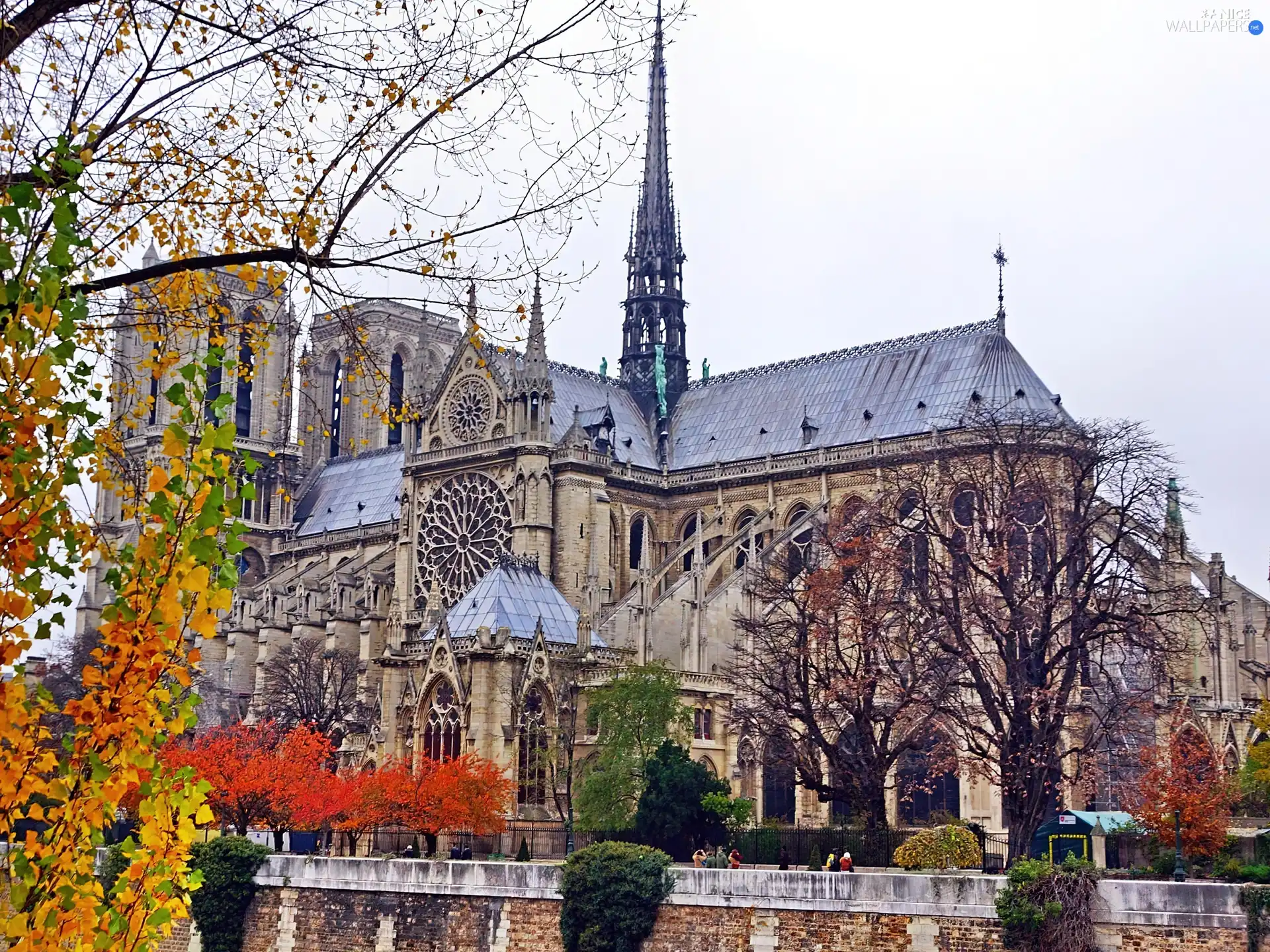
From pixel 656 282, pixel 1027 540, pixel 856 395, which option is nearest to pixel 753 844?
pixel 1027 540

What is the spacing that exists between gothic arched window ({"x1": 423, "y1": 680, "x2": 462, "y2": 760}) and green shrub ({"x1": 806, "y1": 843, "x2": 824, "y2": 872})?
43.5ft

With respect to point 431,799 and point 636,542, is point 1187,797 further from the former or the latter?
point 636,542

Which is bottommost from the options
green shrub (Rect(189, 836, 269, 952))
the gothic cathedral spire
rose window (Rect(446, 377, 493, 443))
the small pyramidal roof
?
green shrub (Rect(189, 836, 269, 952))

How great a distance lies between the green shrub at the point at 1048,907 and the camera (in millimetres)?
26203

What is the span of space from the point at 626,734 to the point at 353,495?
46.8m

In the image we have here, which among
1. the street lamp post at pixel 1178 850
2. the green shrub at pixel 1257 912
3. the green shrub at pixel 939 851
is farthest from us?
the green shrub at pixel 939 851

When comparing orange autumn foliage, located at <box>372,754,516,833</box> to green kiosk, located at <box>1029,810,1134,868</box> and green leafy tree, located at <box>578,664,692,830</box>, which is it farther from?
green kiosk, located at <box>1029,810,1134,868</box>

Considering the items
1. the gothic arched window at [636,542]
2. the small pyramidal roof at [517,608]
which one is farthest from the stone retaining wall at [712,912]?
the gothic arched window at [636,542]

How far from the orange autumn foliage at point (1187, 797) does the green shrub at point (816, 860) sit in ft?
23.9

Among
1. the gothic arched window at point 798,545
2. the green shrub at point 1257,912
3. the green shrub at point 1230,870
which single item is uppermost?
the gothic arched window at point 798,545

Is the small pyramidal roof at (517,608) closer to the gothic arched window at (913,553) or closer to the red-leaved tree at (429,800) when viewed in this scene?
the red-leaved tree at (429,800)

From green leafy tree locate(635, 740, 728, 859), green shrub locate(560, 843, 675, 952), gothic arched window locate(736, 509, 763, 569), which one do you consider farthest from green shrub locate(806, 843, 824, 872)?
gothic arched window locate(736, 509, 763, 569)

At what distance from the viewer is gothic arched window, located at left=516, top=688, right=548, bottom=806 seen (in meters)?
48.3

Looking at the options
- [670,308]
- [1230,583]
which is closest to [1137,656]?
[1230,583]
